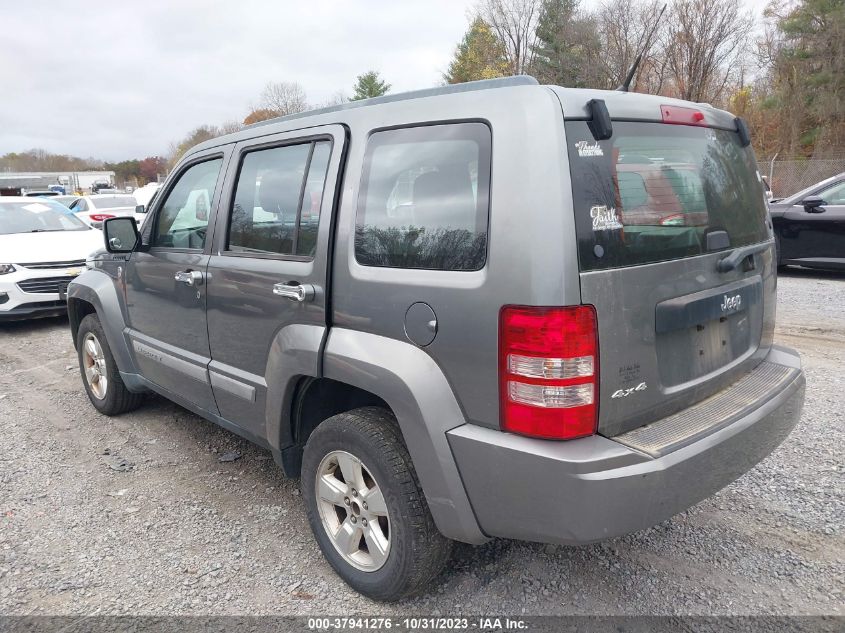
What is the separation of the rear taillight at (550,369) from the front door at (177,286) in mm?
1933

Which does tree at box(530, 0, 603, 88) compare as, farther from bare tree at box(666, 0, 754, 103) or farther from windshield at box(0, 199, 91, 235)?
windshield at box(0, 199, 91, 235)

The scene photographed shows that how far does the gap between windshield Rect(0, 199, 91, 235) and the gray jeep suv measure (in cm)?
692

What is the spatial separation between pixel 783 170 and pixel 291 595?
23.8m

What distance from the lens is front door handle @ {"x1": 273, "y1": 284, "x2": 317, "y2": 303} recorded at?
255cm

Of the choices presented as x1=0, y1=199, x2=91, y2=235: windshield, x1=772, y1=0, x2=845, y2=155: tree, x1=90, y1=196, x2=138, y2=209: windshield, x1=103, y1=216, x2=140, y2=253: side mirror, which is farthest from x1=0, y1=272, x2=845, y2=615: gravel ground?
x1=772, y1=0, x2=845, y2=155: tree

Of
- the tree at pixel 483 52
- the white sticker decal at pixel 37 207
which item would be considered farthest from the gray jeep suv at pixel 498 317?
the tree at pixel 483 52

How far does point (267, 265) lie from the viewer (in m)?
2.83

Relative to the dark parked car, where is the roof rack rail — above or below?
above

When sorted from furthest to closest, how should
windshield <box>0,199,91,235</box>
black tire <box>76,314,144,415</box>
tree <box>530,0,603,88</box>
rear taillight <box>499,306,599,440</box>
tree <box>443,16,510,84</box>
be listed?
1. tree <box>443,16,510,84</box>
2. tree <box>530,0,603,88</box>
3. windshield <box>0,199,91,235</box>
4. black tire <box>76,314,144,415</box>
5. rear taillight <box>499,306,599,440</box>

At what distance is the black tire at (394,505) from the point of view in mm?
2270

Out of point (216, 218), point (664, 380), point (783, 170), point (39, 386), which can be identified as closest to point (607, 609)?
point (664, 380)

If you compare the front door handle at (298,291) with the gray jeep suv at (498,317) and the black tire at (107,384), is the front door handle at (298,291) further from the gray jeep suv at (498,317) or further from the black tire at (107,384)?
the black tire at (107,384)

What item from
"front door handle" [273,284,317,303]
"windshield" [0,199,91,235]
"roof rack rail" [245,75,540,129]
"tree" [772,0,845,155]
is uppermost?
"tree" [772,0,845,155]

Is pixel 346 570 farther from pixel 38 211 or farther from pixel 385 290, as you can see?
pixel 38 211
